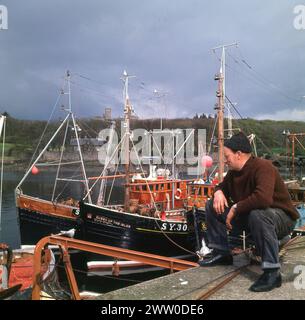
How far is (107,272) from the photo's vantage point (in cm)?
1894

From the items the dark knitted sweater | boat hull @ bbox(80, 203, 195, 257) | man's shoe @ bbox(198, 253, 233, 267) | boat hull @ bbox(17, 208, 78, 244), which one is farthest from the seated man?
boat hull @ bbox(17, 208, 78, 244)

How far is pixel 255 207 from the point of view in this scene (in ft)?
14.1

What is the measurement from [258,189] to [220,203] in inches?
23.3

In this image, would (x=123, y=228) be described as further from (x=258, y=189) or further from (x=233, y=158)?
(x=258, y=189)

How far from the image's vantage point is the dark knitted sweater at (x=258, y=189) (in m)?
4.29

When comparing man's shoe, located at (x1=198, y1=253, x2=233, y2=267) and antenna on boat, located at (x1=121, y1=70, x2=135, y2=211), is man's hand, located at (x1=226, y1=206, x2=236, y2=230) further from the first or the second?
antenna on boat, located at (x1=121, y1=70, x2=135, y2=211)

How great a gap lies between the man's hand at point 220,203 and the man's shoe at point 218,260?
0.89 m

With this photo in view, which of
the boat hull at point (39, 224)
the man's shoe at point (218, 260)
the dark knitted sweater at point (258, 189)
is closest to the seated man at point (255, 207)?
the dark knitted sweater at point (258, 189)

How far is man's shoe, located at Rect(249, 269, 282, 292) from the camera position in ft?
13.7

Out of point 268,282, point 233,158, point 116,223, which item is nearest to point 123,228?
point 116,223

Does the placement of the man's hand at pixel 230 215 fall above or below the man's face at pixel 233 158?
below

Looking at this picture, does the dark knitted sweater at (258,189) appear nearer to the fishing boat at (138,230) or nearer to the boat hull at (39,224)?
the fishing boat at (138,230)
